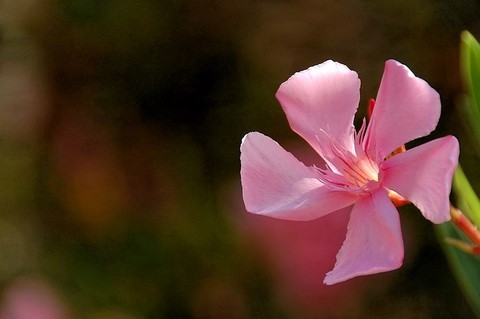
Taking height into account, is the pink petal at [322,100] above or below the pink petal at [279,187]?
above

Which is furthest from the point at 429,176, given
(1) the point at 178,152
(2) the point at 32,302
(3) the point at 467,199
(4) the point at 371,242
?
(1) the point at 178,152

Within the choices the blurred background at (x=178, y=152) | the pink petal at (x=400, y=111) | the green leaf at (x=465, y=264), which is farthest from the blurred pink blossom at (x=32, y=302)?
the pink petal at (x=400, y=111)

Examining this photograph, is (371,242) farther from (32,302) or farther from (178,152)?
(178,152)

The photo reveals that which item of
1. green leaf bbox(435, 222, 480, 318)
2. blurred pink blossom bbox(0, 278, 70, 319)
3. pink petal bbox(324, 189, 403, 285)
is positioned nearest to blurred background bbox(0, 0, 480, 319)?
blurred pink blossom bbox(0, 278, 70, 319)

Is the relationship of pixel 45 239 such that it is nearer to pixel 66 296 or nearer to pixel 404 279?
pixel 66 296

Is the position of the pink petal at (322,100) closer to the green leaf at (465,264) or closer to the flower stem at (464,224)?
the flower stem at (464,224)

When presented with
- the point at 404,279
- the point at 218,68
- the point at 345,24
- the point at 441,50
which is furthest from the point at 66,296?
the point at 441,50

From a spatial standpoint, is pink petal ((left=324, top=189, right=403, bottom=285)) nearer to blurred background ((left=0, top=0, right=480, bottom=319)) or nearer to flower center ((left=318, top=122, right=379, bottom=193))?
flower center ((left=318, top=122, right=379, bottom=193))
